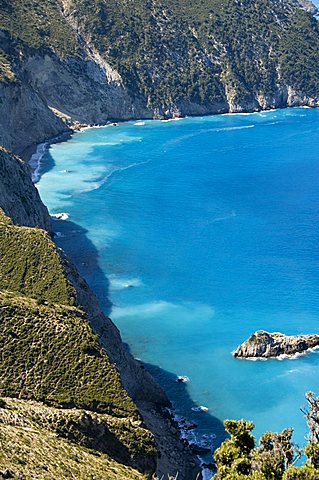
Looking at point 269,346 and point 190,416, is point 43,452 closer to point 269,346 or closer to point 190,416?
point 190,416

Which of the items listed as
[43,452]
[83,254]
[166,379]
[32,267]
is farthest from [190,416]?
[83,254]

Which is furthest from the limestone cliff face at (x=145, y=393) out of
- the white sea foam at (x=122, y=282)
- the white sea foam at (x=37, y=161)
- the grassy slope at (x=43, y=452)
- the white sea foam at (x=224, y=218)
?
the white sea foam at (x=37, y=161)

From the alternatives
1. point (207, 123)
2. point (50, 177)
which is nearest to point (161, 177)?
point (50, 177)

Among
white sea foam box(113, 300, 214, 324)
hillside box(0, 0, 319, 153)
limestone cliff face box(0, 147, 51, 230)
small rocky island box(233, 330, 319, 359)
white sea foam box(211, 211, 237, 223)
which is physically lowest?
small rocky island box(233, 330, 319, 359)

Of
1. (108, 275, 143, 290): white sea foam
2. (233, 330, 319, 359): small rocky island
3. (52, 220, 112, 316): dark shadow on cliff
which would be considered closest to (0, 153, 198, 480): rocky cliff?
(233, 330, 319, 359): small rocky island

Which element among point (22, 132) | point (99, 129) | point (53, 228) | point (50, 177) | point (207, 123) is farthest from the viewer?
point (207, 123)

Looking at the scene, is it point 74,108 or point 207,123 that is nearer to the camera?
point 74,108

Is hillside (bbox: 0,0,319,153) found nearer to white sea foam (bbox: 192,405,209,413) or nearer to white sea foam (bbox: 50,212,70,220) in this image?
white sea foam (bbox: 50,212,70,220)

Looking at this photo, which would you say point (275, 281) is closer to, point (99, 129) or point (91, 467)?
point (91, 467)
